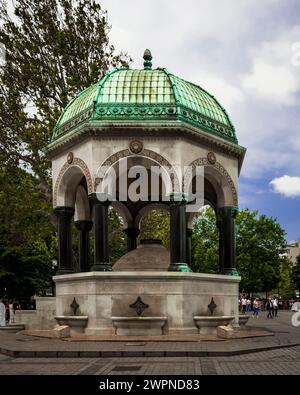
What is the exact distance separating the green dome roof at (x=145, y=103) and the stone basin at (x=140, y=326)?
6.08 meters

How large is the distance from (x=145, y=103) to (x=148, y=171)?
3180 mm

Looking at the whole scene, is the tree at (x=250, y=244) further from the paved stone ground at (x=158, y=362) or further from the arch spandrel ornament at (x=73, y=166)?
the paved stone ground at (x=158, y=362)

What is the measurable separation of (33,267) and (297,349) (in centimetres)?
3363

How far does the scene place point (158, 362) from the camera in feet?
40.0

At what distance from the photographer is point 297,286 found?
79688 mm

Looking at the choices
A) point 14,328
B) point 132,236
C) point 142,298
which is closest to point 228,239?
point 142,298

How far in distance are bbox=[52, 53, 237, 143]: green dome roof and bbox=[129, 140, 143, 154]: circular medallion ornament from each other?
682mm

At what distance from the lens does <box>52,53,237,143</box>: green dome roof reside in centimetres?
1850

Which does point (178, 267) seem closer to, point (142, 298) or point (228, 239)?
point (142, 298)

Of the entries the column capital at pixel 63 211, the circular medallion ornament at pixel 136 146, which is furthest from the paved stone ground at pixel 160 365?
the column capital at pixel 63 211

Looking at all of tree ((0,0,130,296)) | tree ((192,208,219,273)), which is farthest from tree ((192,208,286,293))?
tree ((0,0,130,296))

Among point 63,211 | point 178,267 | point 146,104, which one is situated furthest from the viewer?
point 63,211
